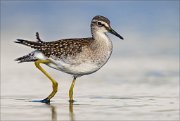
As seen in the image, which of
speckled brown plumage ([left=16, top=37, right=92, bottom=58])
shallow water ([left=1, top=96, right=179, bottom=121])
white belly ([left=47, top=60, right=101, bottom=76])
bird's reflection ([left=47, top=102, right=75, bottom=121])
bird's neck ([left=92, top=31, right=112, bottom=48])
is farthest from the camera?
bird's neck ([left=92, top=31, right=112, bottom=48])

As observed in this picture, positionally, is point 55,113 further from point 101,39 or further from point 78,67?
point 101,39

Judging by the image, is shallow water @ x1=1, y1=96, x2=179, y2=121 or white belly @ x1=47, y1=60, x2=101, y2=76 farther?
white belly @ x1=47, y1=60, x2=101, y2=76

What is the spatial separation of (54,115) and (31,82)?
8.09 metres

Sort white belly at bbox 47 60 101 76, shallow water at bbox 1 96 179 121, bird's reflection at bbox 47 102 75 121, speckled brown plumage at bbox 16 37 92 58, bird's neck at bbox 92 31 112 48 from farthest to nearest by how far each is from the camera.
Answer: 1. bird's neck at bbox 92 31 112 48
2. speckled brown plumage at bbox 16 37 92 58
3. white belly at bbox 47 60 101 76
4. shallow water at bbox 1 96 179 121
5. bird's reflection at bbox 47 102 75 121

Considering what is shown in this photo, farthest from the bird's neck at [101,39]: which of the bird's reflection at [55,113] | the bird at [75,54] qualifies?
the bird's reflection at [55,113]

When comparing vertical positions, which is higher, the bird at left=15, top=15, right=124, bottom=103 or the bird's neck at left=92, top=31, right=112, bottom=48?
the bird's neck at left=92, top=31, right=112, bottom=48

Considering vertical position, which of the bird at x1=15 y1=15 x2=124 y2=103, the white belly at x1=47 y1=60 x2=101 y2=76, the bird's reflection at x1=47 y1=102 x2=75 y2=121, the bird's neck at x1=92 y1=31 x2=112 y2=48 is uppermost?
the bird's neck at x1=92 y1=31 x2=112 y2=48

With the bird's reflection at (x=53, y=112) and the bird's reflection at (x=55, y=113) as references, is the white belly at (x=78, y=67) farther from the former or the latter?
the bird's reflection at (x=53, y=112)

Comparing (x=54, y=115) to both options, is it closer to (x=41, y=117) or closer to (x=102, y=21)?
(x=41, y=117)

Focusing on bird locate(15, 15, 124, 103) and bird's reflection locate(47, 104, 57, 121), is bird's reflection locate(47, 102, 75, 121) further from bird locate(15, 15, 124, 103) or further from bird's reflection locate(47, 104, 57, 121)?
bird locate(15, 15, 124, 103)

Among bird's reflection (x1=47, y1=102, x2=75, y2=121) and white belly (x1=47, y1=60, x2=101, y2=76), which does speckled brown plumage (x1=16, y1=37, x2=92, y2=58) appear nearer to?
white belly (x1=47, y1=60, x2=101, y2=76)

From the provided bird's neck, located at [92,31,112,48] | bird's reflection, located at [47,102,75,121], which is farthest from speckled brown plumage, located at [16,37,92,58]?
bird's reflection, located at [47,102,75,121]

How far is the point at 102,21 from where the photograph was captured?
21.7m

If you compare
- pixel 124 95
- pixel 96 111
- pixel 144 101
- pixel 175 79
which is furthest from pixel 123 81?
pixel 96 111
